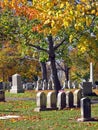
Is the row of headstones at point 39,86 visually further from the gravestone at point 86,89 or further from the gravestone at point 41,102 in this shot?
the gravestone at point 41,102

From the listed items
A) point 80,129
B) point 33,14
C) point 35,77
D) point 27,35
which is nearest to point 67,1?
point 80,129

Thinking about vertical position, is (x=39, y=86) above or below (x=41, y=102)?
above

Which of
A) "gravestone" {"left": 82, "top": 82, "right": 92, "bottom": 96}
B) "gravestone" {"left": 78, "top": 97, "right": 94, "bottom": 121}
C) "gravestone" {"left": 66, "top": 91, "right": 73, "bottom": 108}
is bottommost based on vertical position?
"gravestone" {"left": 78, "top": 97, "right": 94, "bottom": 121}

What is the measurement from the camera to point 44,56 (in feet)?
120

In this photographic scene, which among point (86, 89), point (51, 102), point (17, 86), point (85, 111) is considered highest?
point (17, 86)

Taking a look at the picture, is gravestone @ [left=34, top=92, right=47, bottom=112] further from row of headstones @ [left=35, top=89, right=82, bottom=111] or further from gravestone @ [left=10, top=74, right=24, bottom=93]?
gravestone @ [left=10, top=74, right=24, bottom=93]

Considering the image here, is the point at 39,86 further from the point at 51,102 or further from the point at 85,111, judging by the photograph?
the point at 85,111

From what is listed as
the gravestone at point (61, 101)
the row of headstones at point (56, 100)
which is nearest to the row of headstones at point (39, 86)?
the row of headstones at point (56, 100)

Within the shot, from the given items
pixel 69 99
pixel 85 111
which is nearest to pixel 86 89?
pixel 69 99

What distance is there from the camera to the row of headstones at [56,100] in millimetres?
22641

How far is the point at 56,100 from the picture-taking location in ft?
77.0

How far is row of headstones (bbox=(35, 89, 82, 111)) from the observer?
74.3 feet

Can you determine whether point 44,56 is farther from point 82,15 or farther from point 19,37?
point 82,15

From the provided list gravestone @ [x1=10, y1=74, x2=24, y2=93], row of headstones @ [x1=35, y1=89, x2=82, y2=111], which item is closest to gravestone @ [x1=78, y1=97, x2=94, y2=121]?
row of headstones @ [x1=35, y1=89, x2=82, y2=111]
